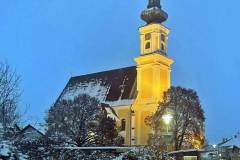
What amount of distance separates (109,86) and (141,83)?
5118 millimetres

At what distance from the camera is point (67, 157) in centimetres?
1639

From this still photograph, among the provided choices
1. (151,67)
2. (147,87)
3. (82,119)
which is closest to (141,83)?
(147,87)

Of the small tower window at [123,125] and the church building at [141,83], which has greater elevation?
the church building at [141,83]

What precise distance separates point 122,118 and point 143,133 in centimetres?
406

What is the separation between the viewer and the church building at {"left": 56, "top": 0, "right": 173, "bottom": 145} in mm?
60969

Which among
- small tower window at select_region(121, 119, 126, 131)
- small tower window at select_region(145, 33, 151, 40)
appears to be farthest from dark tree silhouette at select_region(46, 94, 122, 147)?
small tower window at select_region(145, 33, 151, 40)

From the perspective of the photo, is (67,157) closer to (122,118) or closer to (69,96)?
(122,118)

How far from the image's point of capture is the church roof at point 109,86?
6325cm

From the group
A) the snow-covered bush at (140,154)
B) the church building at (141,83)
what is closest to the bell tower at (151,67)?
the church building at (141,83)

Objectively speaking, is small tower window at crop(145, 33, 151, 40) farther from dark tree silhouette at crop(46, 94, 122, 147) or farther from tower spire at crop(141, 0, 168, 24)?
dark tree silhouette at crop(46, 94, 122, 147)

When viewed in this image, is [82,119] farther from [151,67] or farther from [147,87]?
[151,67]

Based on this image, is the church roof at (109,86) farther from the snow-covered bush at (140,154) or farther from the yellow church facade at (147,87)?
the snow-covered bush at (140,154)

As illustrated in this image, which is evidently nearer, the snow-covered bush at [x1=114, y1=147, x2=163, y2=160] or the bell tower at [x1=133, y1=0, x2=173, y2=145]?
the snow-covered bush at [x1=114, y1=147, x2=163, y2=160]

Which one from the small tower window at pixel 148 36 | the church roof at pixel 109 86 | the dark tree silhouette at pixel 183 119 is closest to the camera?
the dark tree silhouette at pixel 183 119
